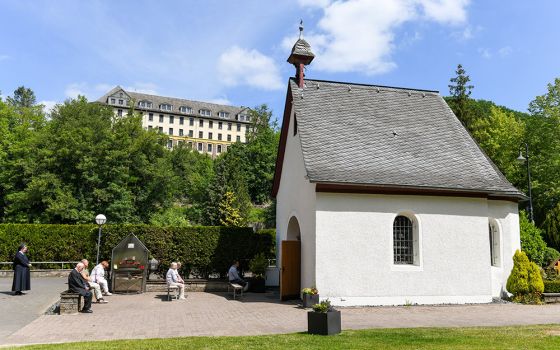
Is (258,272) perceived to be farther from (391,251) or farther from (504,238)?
(504,238)

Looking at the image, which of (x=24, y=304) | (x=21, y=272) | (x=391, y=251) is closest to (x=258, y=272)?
(x=391, y=251)

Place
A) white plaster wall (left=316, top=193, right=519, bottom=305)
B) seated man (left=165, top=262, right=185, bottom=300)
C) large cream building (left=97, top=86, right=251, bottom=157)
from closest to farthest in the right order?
white plaster wall (left=316, top=193, right=519, bottom=305) → seated man (left=165, top=262, right=185, bottom=300) → large cream building (left=97, top=86, right=251, bottom=157)

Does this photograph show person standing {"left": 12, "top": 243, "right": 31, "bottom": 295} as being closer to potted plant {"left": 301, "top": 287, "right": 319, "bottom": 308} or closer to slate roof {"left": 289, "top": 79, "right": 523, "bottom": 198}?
potted plant {"left": 301, "top": 287, "right": 319, "bottom": 308}

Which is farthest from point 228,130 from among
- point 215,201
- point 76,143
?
point 76,143

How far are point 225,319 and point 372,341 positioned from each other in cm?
476

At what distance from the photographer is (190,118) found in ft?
325

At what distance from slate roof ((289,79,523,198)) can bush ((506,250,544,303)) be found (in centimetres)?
265

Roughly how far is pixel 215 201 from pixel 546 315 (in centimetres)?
3572

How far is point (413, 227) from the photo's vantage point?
50.6 feet

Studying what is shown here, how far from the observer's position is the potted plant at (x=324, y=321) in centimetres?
916

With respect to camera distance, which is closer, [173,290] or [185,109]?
[173,290]

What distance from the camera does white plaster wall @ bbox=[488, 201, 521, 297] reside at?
1592cm

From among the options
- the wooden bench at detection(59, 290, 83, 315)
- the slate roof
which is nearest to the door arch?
the slate roof

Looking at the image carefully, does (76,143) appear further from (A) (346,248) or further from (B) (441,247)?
(B) (441,247)
